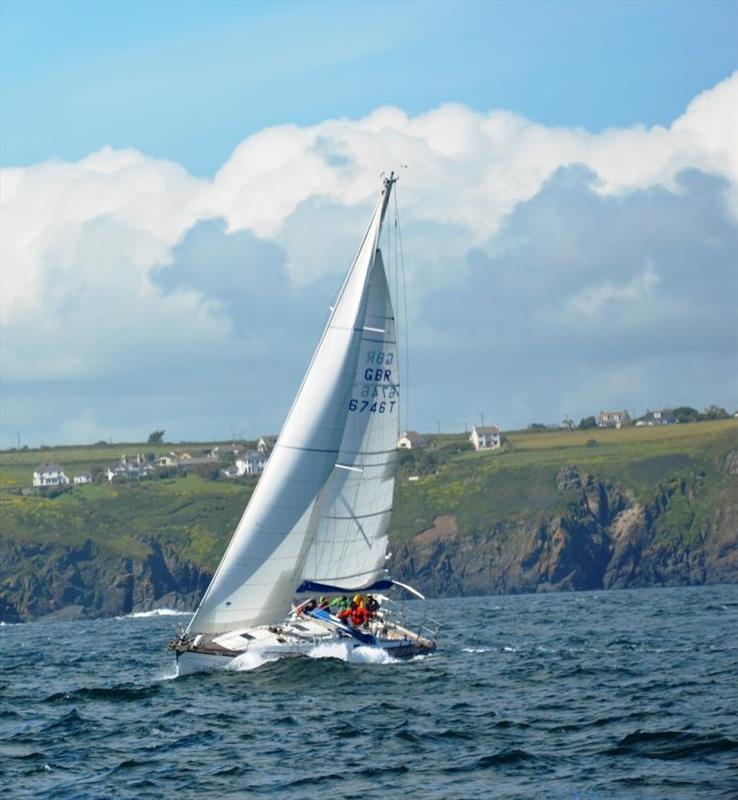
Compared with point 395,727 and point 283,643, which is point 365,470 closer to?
point 283,643

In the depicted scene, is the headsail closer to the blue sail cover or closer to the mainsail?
the mainsail

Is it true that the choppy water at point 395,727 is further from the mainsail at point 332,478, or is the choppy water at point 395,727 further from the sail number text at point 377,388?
the sail number text at point 377,388

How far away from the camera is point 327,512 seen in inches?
2250

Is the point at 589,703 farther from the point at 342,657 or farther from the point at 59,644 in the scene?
the point at 59,644

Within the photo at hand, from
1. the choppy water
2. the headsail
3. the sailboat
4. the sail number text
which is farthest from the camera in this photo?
the sail number text

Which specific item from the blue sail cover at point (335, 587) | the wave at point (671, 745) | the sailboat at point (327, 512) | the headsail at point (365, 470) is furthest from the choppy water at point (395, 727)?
the headsail at point (365, 470)

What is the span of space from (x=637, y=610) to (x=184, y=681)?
54686 millimetres

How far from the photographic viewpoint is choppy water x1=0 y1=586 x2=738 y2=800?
107 ft

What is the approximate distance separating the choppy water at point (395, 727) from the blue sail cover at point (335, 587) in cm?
279

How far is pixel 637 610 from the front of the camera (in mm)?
101938

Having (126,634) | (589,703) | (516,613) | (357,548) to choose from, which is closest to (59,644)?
(126,634)

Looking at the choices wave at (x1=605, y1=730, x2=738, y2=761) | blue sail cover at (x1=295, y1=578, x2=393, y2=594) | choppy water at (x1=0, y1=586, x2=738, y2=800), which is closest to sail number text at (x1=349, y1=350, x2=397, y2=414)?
blue sail cover at (x1=295, y1=578, x2=393, y2=594)

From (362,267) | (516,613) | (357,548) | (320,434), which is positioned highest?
(362,267)

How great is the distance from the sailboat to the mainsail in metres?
0.04
